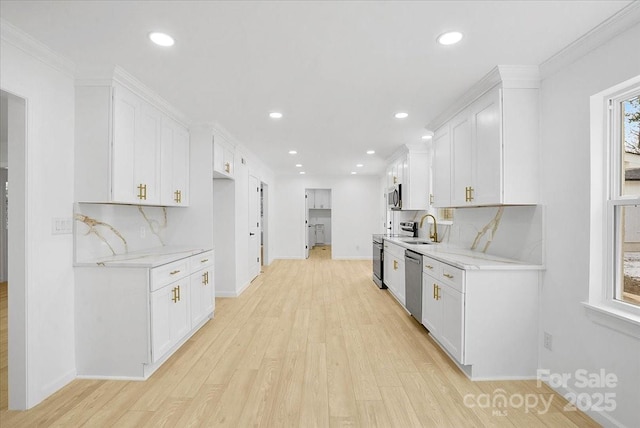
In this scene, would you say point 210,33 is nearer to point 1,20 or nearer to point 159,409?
point 1,20

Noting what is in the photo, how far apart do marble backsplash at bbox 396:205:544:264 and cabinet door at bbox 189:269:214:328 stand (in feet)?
10.3

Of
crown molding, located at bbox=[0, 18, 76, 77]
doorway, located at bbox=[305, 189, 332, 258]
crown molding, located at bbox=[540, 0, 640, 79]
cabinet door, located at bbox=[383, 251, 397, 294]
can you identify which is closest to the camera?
crown molding, located at bbox=[540, 0, 640, 79]

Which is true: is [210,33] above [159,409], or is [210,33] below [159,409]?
above

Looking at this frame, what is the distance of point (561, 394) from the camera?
7.32 ft

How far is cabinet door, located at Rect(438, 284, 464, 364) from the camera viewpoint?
2.48 meters

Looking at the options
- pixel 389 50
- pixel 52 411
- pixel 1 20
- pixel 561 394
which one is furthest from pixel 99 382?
pixel 561 394

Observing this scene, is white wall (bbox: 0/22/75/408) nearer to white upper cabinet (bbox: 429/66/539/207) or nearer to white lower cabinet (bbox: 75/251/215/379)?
white lower cabinet (bbox: 75/251/215/379)

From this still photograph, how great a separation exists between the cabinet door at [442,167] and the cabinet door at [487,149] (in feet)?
1.76

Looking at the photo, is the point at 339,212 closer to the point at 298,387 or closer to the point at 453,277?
the point at 453,277

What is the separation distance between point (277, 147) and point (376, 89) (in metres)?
2.76

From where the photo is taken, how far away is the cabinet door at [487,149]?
8.34 ft

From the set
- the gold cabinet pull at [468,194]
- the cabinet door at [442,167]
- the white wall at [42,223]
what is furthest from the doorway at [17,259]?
the cabinet door at [442,167]

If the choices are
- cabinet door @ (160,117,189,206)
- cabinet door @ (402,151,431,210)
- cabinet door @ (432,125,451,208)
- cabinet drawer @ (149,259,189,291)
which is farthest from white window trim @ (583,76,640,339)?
cabinet door @ (160,117,189,206)

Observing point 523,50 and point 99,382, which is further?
point 99,382
